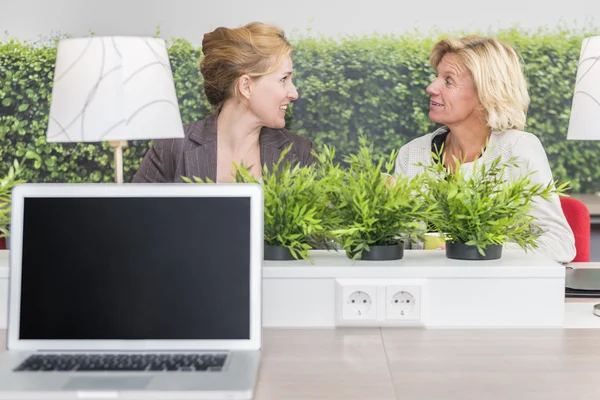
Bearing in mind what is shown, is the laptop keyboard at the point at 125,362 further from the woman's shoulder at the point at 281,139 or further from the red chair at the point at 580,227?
the woman's shoulder at the point at 281,139

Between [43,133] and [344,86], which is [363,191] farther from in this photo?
[43,133]

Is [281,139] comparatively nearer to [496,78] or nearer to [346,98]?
[496,78]

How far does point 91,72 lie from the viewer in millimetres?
1806

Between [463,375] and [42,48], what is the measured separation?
4235 mm

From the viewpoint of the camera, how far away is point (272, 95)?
11.7 ft

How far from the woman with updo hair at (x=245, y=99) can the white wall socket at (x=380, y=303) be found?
1867 millimetres

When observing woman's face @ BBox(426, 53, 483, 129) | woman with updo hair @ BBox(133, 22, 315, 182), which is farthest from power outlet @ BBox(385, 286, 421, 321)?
woman's face @ BBox(426, 53, 483, 129)

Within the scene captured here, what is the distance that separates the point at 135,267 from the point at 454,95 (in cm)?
236

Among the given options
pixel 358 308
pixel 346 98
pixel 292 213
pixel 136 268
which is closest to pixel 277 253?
pixel 292 213

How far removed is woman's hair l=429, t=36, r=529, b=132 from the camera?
3303 mm

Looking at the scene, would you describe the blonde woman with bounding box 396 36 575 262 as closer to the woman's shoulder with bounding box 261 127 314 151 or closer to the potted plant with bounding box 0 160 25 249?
the woman's shoulder with bounding box 261 127 314 151

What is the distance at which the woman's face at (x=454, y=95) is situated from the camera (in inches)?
139

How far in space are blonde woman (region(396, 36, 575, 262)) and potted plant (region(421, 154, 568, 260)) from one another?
4.78 feet

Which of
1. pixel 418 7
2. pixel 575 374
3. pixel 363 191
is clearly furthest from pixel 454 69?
pixel 575 374
